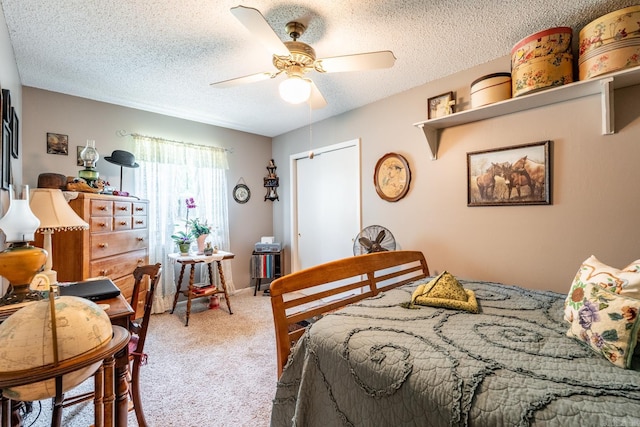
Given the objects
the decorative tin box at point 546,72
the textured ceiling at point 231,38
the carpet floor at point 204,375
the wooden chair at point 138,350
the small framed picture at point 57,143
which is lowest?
the carpet floor at point 204,375

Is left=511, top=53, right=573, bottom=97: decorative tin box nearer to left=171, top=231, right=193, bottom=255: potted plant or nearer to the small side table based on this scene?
the small side table

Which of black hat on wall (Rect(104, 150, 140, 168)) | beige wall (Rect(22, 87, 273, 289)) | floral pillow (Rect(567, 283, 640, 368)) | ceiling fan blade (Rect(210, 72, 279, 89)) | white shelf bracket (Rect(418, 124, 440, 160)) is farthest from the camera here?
black hat on wall (Rect(104, 150, 140, 168))

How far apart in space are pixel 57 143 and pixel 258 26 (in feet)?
8.52

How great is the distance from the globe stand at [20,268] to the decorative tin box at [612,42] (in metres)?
2.98

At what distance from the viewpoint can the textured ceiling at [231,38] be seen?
1.60 m

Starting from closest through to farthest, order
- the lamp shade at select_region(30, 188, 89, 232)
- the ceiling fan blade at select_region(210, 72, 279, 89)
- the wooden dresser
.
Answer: the lamp shade at select_region(30, 188, 89, 232) → the ceiling fan blade at select_region(210, 72, 279, 89) → the wooden dresser

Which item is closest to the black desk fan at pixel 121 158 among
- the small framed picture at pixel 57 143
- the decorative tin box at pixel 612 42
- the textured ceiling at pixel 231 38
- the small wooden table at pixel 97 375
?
the small framed picture at pixel 57 143

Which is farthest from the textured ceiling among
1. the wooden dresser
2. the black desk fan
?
the wooden dresser

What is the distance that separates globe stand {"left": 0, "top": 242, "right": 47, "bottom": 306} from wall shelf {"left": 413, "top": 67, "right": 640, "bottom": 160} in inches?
101

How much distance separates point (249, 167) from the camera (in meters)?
4.15

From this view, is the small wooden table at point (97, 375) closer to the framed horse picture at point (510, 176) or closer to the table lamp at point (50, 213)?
the table lamp at point (50, 213)

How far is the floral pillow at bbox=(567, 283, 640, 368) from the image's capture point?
0.93 metres

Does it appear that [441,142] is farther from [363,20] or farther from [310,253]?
[310,253]

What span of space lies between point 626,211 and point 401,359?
1.81 metres
